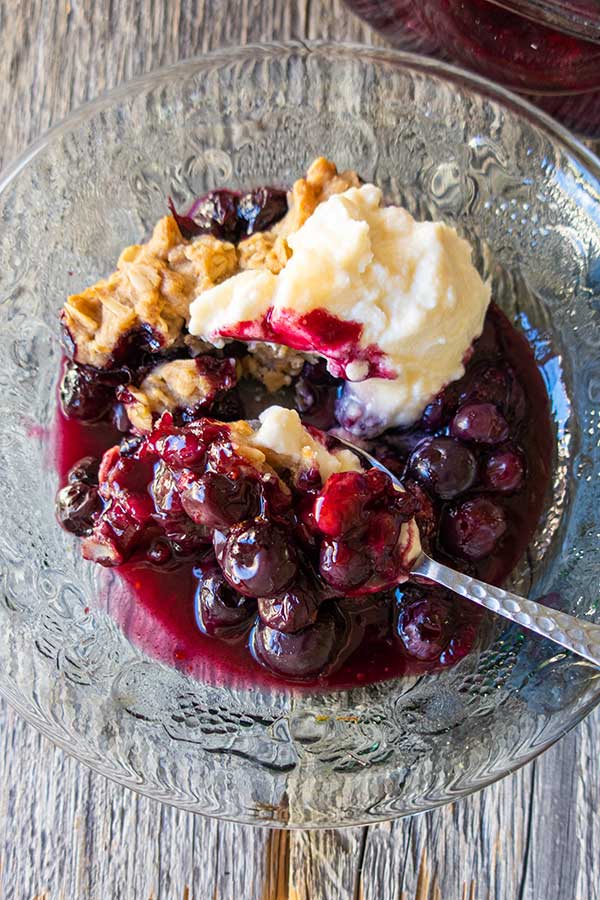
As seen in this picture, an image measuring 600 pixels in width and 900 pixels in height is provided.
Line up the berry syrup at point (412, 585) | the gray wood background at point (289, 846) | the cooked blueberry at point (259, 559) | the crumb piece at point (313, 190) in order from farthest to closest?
the gray wood background at point (289, 846) < the crumb piece at point (313, 190) < the berry syrup at point (412, 585) < the cooked blueberry at point (259, 559)

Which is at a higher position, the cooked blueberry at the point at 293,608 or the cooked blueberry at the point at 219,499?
the cooked blueberry at the point at 219,499

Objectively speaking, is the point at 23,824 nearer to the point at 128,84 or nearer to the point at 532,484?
the point at 532,484

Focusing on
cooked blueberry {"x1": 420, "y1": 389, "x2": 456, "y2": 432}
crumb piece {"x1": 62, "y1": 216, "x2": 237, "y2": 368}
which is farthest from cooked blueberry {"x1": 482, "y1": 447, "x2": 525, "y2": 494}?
crumb piece {"x1": 62, "y1": 216, "x2": 237, "y2": 368}

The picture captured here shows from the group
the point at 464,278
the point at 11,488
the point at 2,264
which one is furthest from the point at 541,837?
the point at 2,264

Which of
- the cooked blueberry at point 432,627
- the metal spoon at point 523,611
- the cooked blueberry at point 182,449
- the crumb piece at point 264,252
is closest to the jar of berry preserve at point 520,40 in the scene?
the crumb piece at point 264,252

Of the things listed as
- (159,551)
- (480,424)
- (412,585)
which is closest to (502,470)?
(480,424)

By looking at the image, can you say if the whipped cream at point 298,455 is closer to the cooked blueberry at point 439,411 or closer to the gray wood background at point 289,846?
the cooked blueberry at point 439,411

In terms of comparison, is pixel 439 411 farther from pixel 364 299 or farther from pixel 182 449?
pixel 182 449

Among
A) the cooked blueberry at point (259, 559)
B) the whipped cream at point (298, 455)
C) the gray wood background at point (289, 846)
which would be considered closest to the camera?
the cooked blueberry at point (259, 559)

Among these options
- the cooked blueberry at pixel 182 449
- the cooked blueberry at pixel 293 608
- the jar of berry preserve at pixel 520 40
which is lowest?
the cooked blueberry at pixel 293 608
